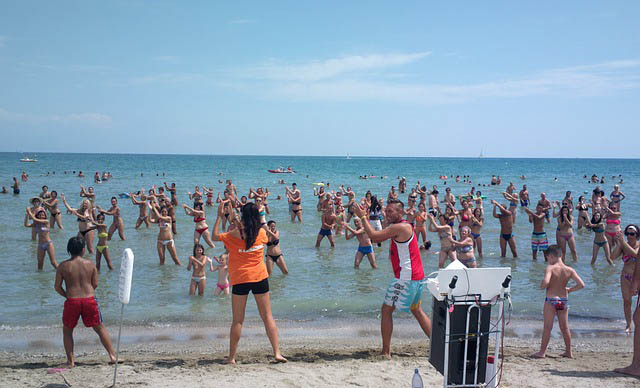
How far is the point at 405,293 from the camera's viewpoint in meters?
5.51

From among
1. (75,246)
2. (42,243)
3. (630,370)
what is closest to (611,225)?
(630,370)

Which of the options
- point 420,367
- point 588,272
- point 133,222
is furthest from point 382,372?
point 133,222

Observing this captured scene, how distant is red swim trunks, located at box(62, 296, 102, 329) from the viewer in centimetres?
556

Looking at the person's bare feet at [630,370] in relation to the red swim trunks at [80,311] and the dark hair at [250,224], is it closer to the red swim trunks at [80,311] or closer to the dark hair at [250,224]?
the dark hair at [250,224]

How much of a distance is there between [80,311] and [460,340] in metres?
4.04

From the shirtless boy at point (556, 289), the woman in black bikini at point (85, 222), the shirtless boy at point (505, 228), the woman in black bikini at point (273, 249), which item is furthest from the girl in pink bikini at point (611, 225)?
the woman in black bikini at point (85, 222)

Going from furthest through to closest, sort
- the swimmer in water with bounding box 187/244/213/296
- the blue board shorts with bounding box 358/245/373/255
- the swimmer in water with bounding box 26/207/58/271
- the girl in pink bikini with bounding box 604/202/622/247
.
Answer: the girl in pink bikini with bounding box 604/202/622/247
the blue board shorts with bounding box 358/245/373/255
the swimmer in water with bounding box 26/207/58/271
the swimmer in water with bounding box 187/244/213/296

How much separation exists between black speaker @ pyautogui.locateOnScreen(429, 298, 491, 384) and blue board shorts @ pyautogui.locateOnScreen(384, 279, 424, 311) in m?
0.86

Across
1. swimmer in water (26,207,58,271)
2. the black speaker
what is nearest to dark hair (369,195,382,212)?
the black speaker

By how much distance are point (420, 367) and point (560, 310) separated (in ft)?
6.57

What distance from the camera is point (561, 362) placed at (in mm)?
6203

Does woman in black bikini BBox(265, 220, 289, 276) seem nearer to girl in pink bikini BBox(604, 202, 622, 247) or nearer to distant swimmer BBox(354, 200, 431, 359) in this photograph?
distant swimmer BBox(354, 200, 431, 359)

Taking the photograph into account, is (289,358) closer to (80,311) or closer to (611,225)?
(80,311)

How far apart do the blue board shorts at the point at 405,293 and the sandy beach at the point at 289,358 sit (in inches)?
30.2
